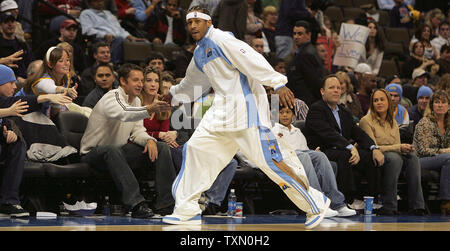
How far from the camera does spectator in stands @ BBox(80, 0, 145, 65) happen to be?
10.9m

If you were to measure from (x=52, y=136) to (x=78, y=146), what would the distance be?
48 cm

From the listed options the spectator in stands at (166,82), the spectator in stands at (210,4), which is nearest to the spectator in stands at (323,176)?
the spectator in stands at (166,82)

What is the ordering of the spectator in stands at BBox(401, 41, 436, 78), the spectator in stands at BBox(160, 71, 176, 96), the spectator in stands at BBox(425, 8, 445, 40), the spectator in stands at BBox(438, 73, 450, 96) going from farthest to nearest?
the spectator in stands at BBox(425, 8, 445, 40) → the spectator in stands at BBox(401, 41, 436, 78) → the spectator in stands at BBox(438, 73, 450, 96) → the spectator in stands at BBox(160, 71, 176, 96)

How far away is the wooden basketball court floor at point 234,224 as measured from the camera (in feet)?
19.3

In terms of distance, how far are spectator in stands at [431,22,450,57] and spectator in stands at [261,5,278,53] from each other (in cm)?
371

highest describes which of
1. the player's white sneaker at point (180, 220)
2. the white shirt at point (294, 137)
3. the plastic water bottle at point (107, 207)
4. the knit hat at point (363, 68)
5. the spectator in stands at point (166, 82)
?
the knit hat at point (363, 68)

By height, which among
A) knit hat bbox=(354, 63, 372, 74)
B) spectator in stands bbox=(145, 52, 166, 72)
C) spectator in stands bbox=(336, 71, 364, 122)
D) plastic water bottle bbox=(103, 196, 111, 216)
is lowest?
plastic water bottle bbox=(103, 196, 111, 216)

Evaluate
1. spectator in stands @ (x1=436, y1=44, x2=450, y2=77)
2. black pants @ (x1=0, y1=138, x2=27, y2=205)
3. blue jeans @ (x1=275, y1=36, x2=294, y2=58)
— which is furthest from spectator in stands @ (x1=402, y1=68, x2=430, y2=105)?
black pants @ (x1=0, y1=138, x2=27, y2=205)

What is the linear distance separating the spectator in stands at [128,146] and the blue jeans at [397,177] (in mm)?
2567

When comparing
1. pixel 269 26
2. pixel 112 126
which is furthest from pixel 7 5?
pixel 269 26

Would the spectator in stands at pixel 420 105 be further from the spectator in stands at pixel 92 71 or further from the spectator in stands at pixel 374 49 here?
the spectator in stands at pixel 92 71

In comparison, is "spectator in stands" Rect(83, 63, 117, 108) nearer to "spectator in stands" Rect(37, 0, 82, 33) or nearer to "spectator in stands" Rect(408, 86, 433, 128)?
"spectator in stands" Rect(37, 0, 82, 33)

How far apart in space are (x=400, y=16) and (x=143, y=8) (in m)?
6.22

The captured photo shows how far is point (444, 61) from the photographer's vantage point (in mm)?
13141
